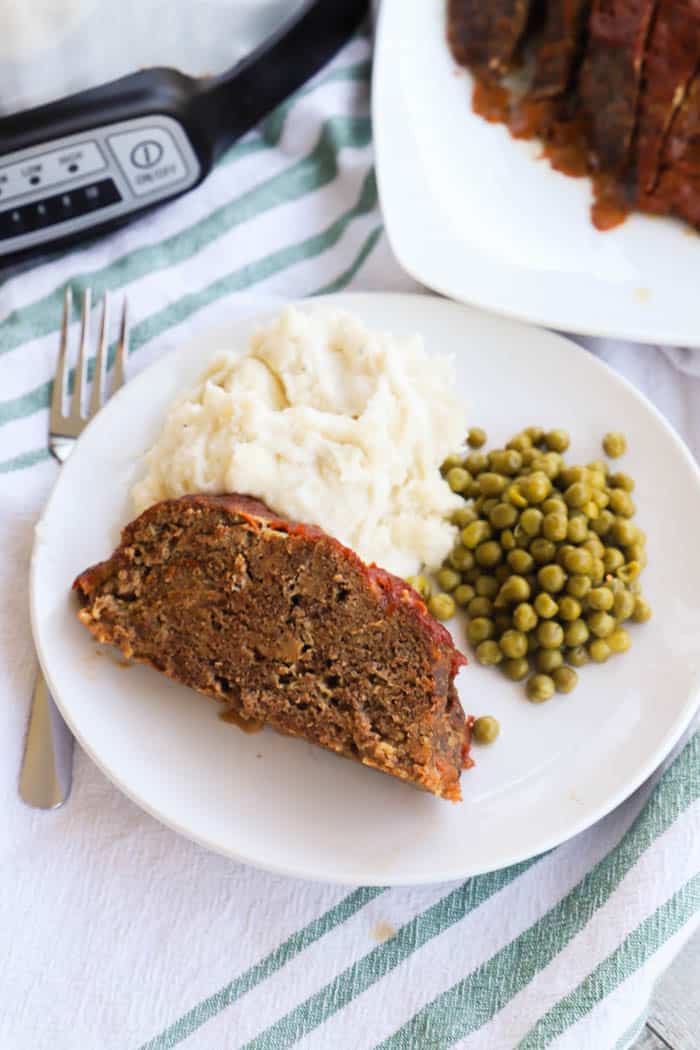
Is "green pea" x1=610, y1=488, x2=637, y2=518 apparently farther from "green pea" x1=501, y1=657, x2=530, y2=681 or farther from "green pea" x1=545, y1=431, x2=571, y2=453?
"green pea" x1=501, y1=657, x2=530, y2=681

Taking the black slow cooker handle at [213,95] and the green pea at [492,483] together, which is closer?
Answer: the green pea at [492,483]

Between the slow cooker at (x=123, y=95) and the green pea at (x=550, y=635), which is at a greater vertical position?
the slow cooker at (x=123, y=95)

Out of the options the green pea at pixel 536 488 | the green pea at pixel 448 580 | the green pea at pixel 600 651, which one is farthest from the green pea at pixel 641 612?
the green pea at pixel 448 580

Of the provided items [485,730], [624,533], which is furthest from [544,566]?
[485,730]

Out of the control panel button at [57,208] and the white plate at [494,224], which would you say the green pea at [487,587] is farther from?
the control panel button at [57,208]

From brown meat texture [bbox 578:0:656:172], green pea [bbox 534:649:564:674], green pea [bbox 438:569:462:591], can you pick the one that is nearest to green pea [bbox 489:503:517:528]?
green pea [bbox 438:569:462:591]

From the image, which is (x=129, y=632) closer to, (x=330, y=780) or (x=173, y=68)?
(x=330, y=780)

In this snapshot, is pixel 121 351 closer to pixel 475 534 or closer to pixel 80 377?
pixel 80 377
